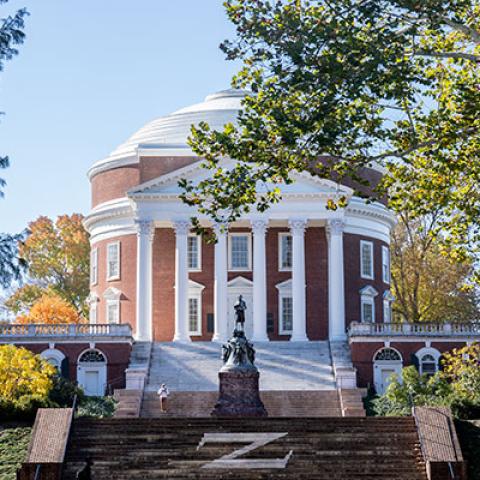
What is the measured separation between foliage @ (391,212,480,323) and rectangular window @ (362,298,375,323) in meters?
7.89

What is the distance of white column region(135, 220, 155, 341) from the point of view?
2440 inches

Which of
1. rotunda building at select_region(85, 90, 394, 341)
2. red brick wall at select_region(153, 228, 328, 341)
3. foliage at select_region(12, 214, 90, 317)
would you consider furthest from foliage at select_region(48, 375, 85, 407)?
foliage at select_region(12, 214, 90, 317)

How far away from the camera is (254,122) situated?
31.5m

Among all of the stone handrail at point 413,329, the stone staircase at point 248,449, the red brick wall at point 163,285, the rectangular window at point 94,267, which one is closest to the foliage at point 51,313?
the rectangular window at point 94,267

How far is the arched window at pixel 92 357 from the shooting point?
57906 mm

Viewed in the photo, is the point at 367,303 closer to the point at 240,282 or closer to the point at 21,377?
the point at 240,282

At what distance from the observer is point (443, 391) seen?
46219 mm

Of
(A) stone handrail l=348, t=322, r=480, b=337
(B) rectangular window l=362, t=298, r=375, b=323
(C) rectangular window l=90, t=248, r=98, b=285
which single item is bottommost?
(A) stone handrail l=348, t=322, r=480, b=337

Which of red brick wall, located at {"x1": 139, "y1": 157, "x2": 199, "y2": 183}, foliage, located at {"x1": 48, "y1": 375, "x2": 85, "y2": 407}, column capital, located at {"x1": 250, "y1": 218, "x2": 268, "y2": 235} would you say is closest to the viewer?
foliage, located at {"x1": 48, "y1": 375, "x2": 85, "y2": 407}

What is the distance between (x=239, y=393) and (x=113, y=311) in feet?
92.3

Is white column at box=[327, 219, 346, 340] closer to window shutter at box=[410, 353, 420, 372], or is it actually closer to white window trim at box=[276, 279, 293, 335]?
white window trim at box=[276, 279, 293, 335]

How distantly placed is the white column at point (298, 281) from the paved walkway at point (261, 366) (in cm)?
105

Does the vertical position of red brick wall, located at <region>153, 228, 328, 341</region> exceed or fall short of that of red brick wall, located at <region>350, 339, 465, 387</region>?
it exceeds it

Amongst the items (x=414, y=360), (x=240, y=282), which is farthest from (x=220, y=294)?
(x=414, y=360)
